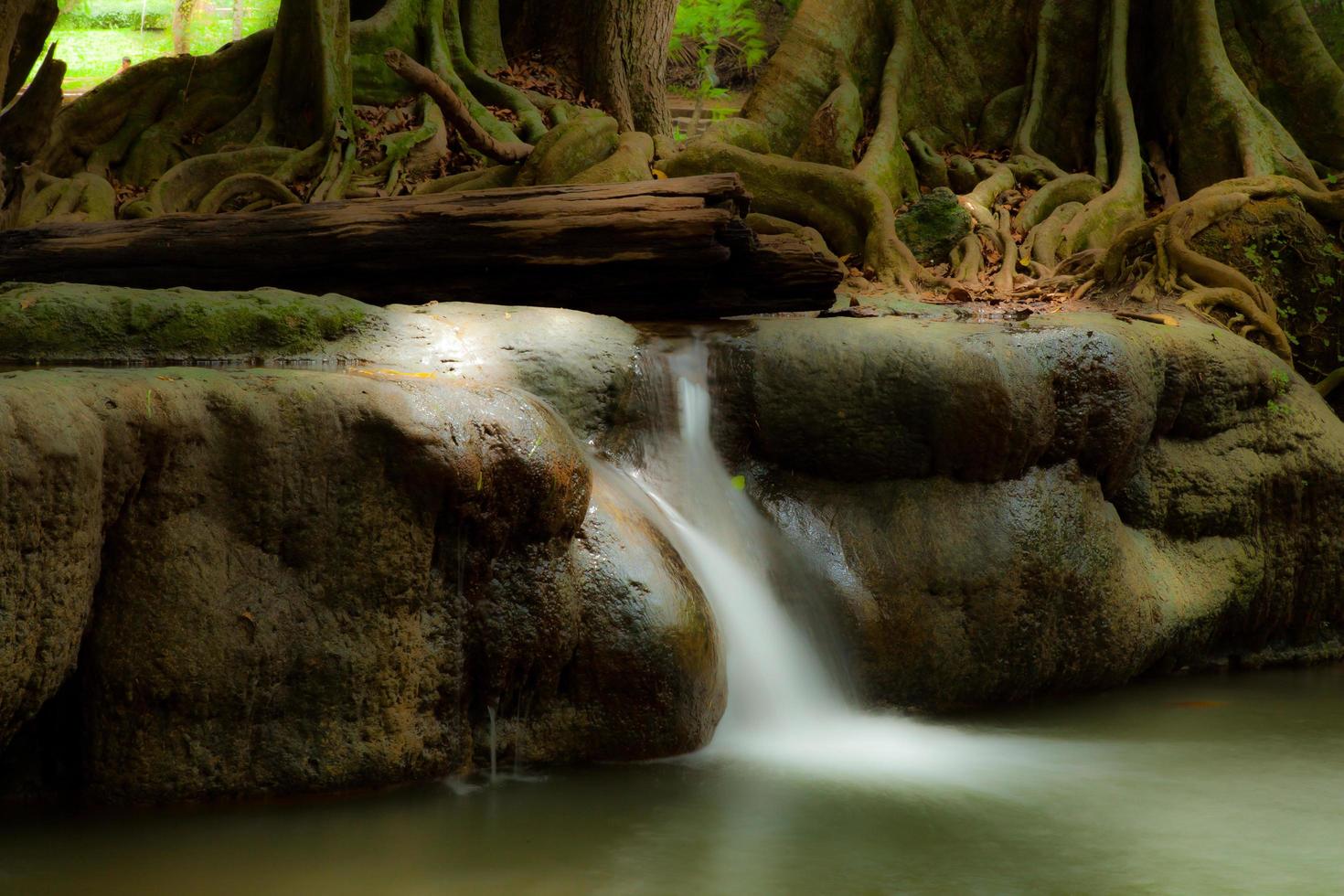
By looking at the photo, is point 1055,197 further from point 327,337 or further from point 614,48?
point 327,337

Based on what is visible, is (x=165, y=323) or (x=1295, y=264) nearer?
(x=165, y=323)

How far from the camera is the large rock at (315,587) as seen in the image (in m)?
3.21

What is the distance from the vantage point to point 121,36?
2103 centimetres

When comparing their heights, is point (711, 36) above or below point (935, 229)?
above

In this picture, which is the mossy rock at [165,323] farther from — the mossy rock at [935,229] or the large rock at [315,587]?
the mossy rock at [935,229]

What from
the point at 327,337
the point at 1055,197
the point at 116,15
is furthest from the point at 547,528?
the point at 116,15

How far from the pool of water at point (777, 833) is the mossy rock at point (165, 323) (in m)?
2.02

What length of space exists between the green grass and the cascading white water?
1560cm

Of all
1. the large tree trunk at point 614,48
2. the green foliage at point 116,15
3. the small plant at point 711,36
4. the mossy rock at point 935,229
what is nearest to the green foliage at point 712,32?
the small plant at point 711,36

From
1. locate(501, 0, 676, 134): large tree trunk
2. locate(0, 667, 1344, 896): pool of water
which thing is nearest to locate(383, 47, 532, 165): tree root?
locate(501, 0, 676, 134): large tree trunk

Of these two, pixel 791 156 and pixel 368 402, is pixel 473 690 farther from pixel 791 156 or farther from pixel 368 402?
pixel 791 156

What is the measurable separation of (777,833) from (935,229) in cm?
653

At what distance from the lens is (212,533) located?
3.57 metres

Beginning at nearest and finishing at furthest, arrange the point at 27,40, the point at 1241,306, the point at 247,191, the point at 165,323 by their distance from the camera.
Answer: the point at 165,323
the point at 27,40
the point at 1241,306
the point at 247,191
